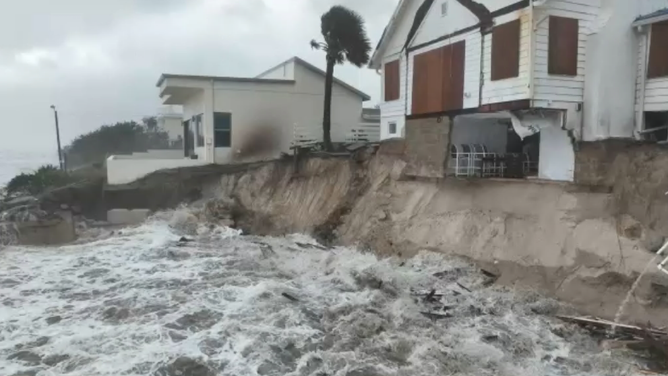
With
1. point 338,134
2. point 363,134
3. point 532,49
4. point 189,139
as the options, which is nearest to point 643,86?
point 532,49

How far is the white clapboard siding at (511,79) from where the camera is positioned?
1174cm

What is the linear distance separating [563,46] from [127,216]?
635 inches

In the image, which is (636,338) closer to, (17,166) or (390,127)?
(390,127)

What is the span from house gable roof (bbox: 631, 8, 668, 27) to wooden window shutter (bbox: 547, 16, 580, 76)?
1321mm

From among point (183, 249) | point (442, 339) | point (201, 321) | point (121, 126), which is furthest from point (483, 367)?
point (121, 126)

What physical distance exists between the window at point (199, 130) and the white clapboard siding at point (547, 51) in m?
15.2

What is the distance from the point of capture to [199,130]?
23.4 meters

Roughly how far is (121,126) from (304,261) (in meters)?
32.8

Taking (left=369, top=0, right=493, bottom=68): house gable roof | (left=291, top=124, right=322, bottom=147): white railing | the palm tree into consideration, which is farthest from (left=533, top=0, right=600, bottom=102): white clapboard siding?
(left=291, top=124, right=322, bottom=147): white railing

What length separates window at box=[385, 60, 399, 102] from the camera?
56.9 feet

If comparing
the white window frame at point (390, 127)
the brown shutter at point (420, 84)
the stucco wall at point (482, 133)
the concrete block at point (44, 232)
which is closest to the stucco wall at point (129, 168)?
the concrete block at point (44, 232)

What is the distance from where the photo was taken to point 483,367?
7.75 meters

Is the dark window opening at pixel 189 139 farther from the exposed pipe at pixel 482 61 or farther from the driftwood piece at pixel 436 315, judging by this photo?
the driftwood piece at pixel 436 315

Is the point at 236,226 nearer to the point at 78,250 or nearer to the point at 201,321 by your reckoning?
the point at 78,250
